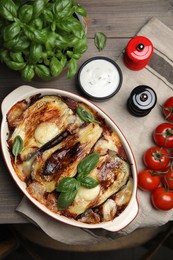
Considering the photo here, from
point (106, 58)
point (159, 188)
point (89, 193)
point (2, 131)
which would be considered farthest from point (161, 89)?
point (2, 131)

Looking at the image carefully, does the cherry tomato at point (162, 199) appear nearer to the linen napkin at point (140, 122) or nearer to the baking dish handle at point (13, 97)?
the linen napkin at point (140, 122)

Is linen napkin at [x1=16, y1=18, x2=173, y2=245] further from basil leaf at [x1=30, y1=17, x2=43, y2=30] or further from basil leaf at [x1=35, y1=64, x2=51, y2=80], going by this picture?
basil leaf at [x1=30, y1=17, x2=43, y2=30]

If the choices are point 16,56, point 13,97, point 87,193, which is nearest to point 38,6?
point 16,56

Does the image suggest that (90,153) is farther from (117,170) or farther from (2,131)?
(2,131)

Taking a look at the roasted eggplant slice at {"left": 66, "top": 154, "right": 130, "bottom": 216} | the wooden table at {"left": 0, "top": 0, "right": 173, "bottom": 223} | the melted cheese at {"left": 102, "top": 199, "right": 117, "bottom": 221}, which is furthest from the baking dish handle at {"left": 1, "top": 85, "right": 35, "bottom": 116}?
the melted cheese at {"left": 102, "top": 199, "right": 117, "bottom": 221}

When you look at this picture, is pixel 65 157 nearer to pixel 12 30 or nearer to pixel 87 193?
pixel 87 193

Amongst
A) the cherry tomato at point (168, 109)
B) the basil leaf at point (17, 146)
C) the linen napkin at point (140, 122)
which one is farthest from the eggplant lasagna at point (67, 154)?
the cherry tomato at point (168, 109)
